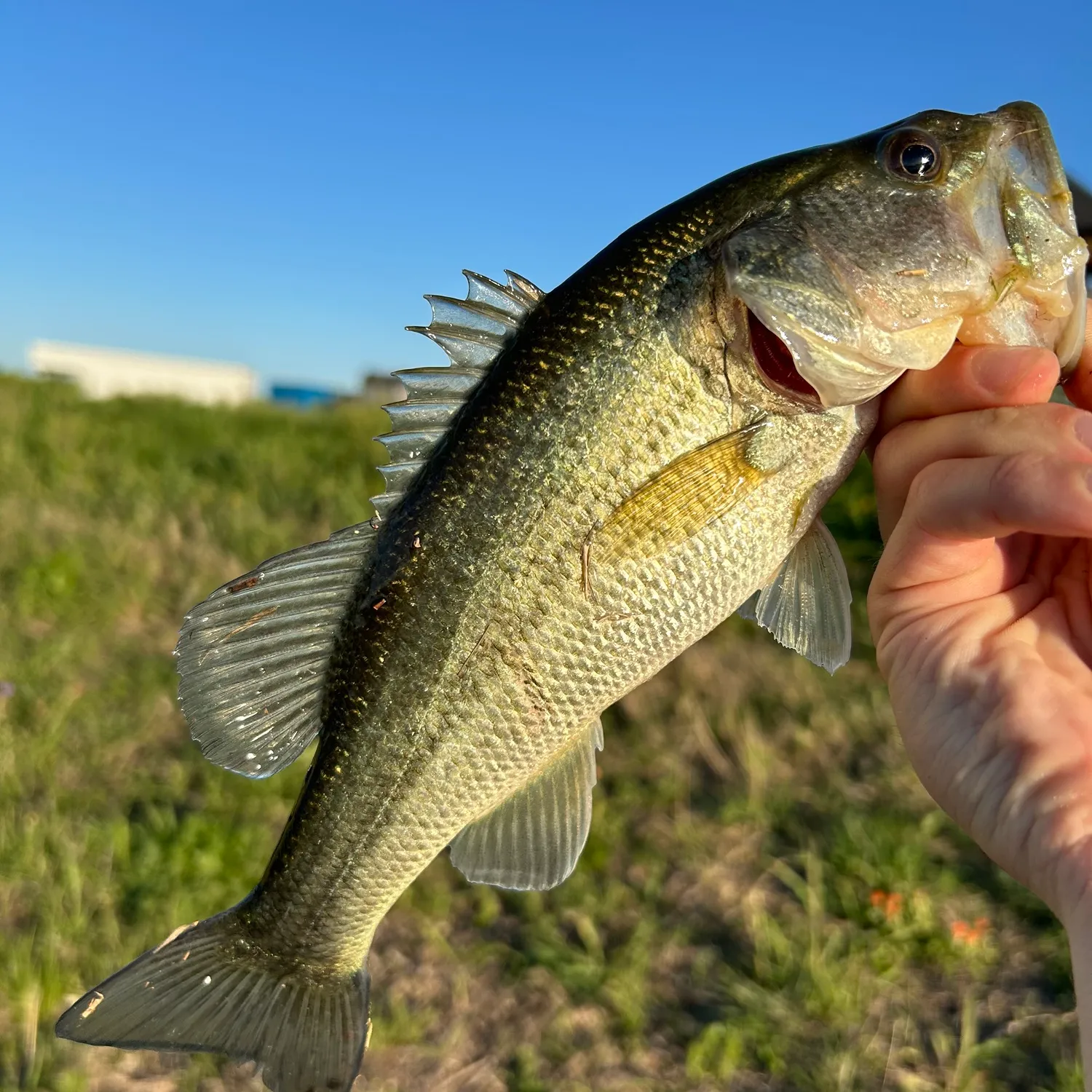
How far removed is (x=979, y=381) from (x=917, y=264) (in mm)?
253

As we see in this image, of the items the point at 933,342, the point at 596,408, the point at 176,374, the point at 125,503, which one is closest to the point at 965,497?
the point at 933,342

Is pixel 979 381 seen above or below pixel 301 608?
above

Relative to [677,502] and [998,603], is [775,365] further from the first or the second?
[998,603]

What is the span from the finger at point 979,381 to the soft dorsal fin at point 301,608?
0.76 metres

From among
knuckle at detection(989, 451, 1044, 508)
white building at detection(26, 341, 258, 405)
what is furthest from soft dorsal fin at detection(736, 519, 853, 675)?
white building at detection(26, 341, 258, 405)

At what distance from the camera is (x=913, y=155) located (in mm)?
1608

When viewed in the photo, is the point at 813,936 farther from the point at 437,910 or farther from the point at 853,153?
the point at 853,153

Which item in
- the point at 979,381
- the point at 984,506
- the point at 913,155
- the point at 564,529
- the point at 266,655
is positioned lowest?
the point at 266,655

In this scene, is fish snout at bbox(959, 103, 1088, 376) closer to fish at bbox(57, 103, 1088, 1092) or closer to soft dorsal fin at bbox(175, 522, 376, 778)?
fish at bbox(57, 103, 1088, 1092)

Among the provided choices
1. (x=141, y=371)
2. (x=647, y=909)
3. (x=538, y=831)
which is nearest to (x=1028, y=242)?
(x=538, y=831)

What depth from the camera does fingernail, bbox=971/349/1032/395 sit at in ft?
4.78

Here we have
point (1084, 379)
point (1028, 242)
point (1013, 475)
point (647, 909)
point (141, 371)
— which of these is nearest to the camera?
point (1013, 475)

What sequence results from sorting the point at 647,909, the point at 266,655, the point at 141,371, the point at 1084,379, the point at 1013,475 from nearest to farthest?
the point at 1013,475 < the point at 1084,379 < the point at 266,655 < the point at 647,909 < the point at 141,371

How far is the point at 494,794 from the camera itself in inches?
67.6
